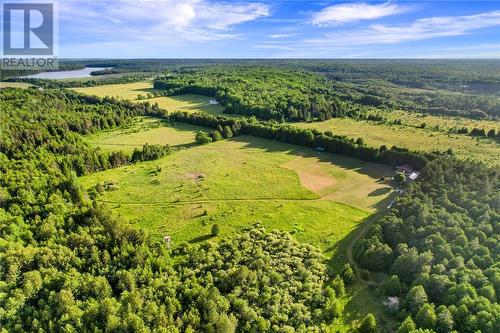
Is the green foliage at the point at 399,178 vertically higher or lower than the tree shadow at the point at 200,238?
higher

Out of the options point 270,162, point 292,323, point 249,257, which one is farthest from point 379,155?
point 292,323

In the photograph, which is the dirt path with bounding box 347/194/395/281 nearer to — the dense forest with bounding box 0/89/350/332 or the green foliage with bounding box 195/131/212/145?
the dense forest with bounding box 0/89/350/332

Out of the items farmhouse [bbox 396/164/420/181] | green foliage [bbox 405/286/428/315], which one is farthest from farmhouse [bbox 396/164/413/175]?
green foliage [bbox 405/286/428/315]

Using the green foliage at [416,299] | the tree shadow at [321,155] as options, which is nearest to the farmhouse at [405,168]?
the tree shadow at [321,155]

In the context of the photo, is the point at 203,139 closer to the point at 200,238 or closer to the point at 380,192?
the point at 200,238

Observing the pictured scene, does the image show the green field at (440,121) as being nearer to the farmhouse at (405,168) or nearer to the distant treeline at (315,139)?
the distant treeline at (315,139)

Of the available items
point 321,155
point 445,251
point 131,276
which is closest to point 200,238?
point 131,276
